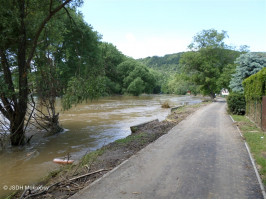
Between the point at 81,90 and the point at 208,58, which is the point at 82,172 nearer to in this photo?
the point at 81,90

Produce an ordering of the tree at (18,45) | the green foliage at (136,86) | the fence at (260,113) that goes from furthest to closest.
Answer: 1. the green foliage at (136,86)
2. the fence at (260,113)
3. the tree at (18,45)

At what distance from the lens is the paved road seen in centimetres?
490

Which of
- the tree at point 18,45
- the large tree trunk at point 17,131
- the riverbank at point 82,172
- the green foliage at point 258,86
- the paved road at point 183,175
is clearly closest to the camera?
the paved road at point 183,175

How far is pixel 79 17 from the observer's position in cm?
2764

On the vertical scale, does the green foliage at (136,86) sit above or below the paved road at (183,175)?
above

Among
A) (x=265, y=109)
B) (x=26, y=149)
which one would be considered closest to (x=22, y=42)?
(x=26, y=149)

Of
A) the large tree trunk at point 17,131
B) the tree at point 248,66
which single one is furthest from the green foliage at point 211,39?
the large tree trunk at point 17,131

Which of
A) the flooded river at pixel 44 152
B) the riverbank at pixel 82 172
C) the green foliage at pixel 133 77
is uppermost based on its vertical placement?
the green foliage at pixel 133 77

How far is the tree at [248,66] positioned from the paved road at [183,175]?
556 inches

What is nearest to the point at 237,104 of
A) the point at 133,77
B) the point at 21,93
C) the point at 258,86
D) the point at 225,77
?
the point at 258,86

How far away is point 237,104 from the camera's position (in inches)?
776

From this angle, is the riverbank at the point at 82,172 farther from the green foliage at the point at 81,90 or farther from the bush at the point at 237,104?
the bush at the point at 237,104

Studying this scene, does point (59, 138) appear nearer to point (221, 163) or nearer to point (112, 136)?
point (112, 136)

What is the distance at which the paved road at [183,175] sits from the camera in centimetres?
490
